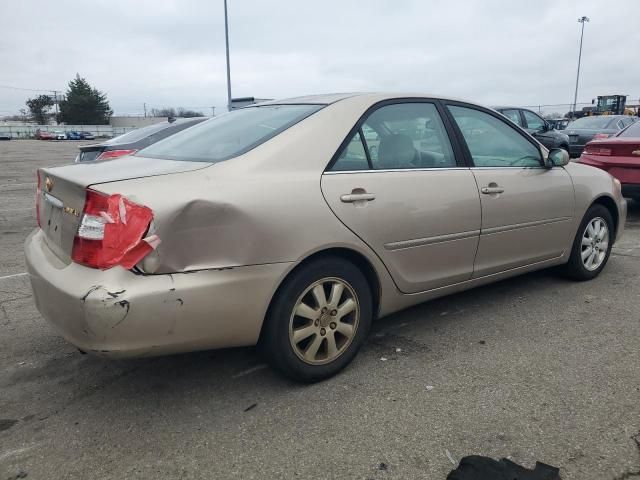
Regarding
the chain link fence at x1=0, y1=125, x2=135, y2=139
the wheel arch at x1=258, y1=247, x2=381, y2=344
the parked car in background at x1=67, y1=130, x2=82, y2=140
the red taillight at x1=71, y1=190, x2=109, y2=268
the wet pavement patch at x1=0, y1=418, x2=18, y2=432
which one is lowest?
the wet pavement patch at x1=0, y1=418, x2=18, y2=432

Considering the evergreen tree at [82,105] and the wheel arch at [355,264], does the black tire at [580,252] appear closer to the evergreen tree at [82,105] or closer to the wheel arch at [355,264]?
the wheel arch at [355,264]

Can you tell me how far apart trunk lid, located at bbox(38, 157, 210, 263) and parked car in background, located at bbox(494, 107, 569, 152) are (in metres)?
11.7

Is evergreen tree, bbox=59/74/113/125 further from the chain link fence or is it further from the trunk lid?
the trunk lid

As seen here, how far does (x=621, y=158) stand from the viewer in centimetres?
713

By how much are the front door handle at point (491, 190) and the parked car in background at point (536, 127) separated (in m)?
10.1

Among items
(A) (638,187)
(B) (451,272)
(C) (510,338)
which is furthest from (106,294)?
(A) (638,187)

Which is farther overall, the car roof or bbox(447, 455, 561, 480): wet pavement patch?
the car roof

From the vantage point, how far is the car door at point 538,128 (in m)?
13.4

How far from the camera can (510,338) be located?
3.47m

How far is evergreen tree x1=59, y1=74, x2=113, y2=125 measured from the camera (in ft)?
258

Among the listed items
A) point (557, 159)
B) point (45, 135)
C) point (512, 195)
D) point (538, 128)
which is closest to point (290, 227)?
point (512, 195)

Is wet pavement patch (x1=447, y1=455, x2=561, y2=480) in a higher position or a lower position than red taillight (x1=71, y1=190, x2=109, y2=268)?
lower

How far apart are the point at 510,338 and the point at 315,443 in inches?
65.8

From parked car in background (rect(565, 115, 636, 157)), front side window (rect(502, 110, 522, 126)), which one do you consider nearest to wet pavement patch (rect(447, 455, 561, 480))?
front side window (rect(502, 110, 522, 126))
